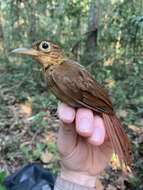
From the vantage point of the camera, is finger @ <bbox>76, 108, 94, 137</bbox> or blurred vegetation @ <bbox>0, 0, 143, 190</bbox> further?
blurred vegetation @ <bbox>0, 0, 143, 190</bbox>

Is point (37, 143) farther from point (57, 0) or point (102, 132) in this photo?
point (57, 0)

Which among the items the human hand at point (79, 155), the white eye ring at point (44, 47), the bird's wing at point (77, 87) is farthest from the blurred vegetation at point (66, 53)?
the white eye ring at point (44, 47)

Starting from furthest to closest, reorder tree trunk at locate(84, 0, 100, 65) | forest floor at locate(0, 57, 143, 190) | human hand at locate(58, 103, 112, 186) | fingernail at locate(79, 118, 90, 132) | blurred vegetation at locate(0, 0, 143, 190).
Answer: tree trunk at locate(84, 0, 100, 65)
blurred vegetation at locate(0, 0, 143, 190)
forest floor at locate(0, 57, 143, 190)
human hand at locate(58, 103, 112, 186)
fingernail at locate(79, 118, 90, 132)

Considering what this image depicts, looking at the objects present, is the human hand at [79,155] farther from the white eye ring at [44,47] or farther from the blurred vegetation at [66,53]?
the blurred vegetation at [66,53]

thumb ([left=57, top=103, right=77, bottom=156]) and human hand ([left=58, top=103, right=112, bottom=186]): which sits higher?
thumb ([left=57, top=103, right=77, bottom=156])

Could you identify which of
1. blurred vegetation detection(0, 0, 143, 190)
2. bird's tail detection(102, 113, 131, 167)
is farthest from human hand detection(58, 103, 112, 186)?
blurred vegetation detection(0, 0, 143, 190)

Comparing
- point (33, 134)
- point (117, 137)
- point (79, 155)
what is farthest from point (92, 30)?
point (117, 137)

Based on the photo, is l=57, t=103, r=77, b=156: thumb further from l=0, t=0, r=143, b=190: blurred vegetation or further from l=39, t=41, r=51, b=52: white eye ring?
l=0, t=0, r=143, b=190: blurred vegetation
